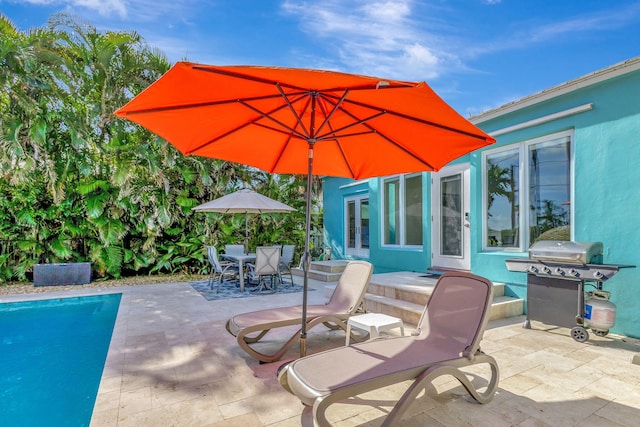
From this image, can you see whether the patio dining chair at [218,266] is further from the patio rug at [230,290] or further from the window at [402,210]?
the window at [402,210]

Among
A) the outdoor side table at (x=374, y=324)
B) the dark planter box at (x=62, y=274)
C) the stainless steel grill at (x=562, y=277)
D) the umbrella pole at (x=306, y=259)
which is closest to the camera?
the umbrella pole at (x=306, y=259)

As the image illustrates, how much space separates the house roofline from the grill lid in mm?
2459

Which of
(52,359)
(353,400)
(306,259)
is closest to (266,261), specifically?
(52,359)

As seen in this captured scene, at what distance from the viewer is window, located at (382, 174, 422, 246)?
9258 mm

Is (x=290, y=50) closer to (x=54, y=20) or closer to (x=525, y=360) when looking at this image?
(x=54, y=20)

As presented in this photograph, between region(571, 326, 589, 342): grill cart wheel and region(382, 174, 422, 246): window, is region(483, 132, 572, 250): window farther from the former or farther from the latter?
region(382, 174, 422, 246): window

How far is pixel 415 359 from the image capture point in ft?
9.86

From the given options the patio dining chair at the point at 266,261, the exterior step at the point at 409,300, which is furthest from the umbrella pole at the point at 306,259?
the patio dining chair at the point at 266,261

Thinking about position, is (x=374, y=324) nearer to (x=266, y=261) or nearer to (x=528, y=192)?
(x=528, y=192)

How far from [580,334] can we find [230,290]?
7239 millimetres

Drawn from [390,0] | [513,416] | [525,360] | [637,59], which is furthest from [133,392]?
[390,0]

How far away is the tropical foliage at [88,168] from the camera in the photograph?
9.91 metres

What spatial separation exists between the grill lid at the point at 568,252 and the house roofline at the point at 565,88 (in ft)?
8.07

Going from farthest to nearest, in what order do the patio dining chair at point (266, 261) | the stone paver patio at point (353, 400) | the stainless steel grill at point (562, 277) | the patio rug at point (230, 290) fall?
1. the patio dining chair at point (266, 261)
2. the patio rug at point (230, 290)
3. the stainless steel grill at point (562, 277)
4. the stone paver patio at point (353, 400)
